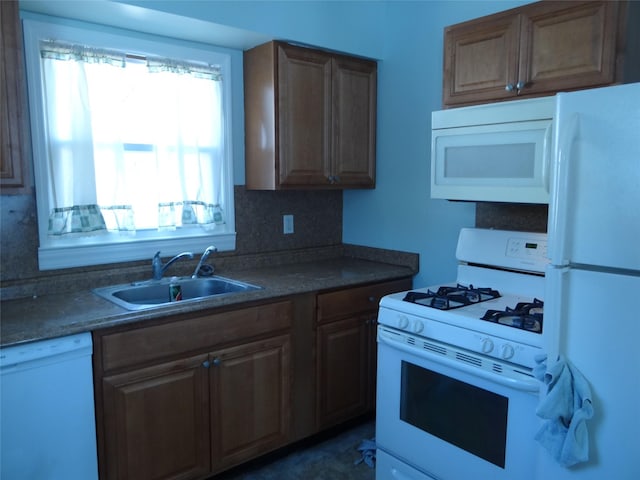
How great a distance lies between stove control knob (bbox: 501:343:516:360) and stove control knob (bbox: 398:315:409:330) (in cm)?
44

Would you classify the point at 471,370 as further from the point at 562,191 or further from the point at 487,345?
the point at 562,191

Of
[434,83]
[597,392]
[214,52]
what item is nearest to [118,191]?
[214,52]

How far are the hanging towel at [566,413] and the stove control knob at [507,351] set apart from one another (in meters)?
0.23

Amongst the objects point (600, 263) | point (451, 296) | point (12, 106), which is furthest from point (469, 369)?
point (12, 106)

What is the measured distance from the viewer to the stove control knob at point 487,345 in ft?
5.91

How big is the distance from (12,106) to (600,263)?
2.04 metres

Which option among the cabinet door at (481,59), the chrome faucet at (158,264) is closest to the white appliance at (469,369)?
the cabinet door at (481,59)

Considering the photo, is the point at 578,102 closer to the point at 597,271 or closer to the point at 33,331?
the point at 597,271

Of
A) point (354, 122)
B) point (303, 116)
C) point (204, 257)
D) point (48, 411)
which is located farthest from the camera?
point (354, 122)

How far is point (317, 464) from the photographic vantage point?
2504mm

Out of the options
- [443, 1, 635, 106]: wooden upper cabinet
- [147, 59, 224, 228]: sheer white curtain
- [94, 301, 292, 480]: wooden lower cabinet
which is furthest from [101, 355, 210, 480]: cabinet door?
[443, 1, 635, 106]: wooden upper cabinet

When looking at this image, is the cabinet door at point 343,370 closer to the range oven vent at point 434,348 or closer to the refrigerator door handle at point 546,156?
the range oven vent at point 434,348

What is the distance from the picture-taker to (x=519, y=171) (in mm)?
2051

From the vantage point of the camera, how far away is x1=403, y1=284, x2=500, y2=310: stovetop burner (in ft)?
7.00
